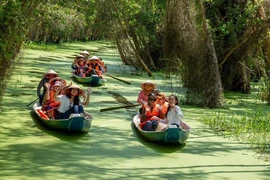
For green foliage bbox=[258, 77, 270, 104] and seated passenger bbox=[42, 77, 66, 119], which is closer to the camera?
seated passenger bbox=[42, 77, 66, 119]

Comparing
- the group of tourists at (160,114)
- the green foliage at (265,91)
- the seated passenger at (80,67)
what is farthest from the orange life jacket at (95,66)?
the group of tourists at (160,114)

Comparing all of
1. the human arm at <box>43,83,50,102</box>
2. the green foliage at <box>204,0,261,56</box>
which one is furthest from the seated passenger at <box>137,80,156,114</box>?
the green foliage at <box>204,0,261,56</box>

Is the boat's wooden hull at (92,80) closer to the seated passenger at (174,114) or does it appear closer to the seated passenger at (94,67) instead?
the seated passenger at (94,67)

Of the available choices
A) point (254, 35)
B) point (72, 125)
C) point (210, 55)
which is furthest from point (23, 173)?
point (254, 35)

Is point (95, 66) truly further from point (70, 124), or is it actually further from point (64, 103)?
point (70, 124)

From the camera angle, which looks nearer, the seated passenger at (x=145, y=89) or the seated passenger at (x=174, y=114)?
the seated passenger at (x=174, y=114)

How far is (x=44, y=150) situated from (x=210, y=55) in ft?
20.2

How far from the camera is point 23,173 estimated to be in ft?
21.0

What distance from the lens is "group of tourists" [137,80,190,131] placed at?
8891 millimetres

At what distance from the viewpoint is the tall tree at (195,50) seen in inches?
500

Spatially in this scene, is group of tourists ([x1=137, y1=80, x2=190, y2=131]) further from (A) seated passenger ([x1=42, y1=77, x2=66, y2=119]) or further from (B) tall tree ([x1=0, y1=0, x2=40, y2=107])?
(B) tall tree ([x1=0, y1=0, x2=40, y2=107])

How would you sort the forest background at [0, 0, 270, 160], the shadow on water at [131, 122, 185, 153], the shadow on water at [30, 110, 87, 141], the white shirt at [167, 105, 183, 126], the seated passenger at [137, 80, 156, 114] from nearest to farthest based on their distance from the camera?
the shadow on water at [131, 122, 185, 153] → the shadow on water at [30, 110, 87, 141] → the white shirt at [167, 105, 183, 126] → the forest background at [0, 0, 270, 160] → the seated passenger at [137, 80, 156, 114]

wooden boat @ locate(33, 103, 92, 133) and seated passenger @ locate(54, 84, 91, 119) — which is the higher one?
seated passenger @ locate(54, 84, 91, 119)

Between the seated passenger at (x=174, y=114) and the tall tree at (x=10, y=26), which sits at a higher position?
the tall tree at (x=10, y=26)
